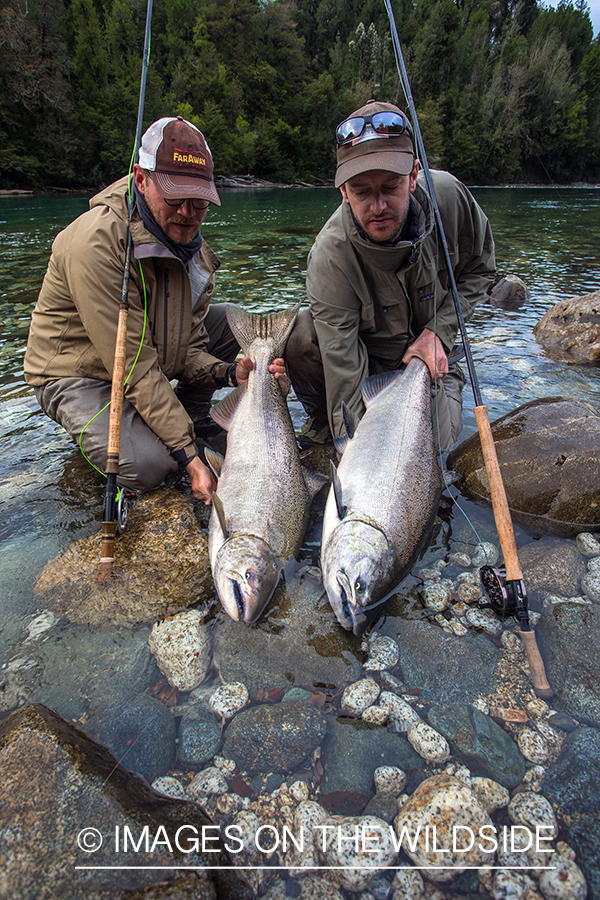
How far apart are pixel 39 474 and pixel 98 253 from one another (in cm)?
194

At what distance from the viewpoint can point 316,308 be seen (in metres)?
4.06

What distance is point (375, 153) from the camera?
10.8 ft

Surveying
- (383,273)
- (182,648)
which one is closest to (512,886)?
(182,648)

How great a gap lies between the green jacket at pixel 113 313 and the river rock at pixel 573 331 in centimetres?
527

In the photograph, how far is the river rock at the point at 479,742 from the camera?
2.23m

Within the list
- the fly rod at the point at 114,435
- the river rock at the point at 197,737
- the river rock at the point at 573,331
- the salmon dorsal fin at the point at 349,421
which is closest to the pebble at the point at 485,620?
the salmon dorsal fin at the point at 349,421

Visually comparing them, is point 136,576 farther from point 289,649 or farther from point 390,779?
point 390,779

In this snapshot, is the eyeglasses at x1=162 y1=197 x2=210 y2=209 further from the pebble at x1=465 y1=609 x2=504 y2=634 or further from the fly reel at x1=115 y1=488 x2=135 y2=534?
the pebble at x1=465 y1=609 x2=504 y2=634

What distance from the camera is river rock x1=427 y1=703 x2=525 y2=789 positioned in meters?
2.23

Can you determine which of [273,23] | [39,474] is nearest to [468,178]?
[273,23]

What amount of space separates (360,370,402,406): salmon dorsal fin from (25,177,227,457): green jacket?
1.37 meters

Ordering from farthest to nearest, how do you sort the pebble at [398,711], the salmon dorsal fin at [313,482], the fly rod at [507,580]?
the salmon dorsal fin at [313,482]
the fly rod at [507,580]
the pebble at [398,711]

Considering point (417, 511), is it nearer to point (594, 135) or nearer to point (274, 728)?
point (274, 728)

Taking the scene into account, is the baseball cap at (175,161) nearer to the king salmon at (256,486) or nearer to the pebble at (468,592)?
the king salmon at (256,486)
